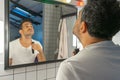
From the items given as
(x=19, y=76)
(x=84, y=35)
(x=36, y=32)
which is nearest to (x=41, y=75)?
(x=19, y=76)

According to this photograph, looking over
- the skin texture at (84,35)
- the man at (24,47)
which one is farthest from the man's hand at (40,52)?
the skin texture at (84,35)

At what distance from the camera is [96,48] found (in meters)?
0.70

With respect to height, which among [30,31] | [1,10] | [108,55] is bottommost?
[108,55]

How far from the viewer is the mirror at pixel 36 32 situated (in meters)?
1.26

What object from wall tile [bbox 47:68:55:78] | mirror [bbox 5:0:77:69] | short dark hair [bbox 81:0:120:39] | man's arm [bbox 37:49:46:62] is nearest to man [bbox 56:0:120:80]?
short dark hair [bbox 81:0:120:39]

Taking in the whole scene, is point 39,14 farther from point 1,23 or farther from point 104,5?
point 104,5

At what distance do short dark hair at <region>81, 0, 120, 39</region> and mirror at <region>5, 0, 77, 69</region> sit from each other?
2.21 ft

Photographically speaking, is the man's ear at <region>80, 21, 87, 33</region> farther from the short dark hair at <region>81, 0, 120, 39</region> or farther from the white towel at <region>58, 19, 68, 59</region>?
the white towel at <region>58, 19, 68, 59</region>

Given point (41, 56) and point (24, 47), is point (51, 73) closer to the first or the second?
point (41, 56)

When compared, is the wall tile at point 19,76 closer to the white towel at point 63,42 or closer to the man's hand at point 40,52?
the man's hand at point 40,52

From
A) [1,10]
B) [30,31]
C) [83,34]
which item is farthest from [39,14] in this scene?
[83,34]

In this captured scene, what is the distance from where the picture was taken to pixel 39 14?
4.75 ft

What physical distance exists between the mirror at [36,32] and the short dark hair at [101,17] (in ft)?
2.21

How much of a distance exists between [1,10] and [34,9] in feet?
Answer: 0.88
